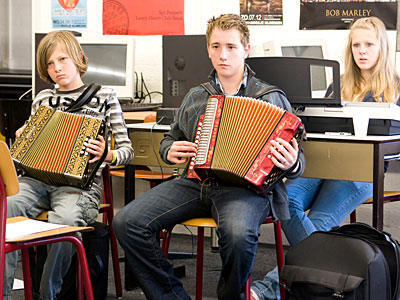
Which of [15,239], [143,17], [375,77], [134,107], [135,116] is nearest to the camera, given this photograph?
[15,239]

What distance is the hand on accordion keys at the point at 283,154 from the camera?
212 centimetres

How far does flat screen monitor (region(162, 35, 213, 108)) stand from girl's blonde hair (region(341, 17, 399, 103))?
76 cm

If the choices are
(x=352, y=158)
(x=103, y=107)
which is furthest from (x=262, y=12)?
(x=352, y=158)

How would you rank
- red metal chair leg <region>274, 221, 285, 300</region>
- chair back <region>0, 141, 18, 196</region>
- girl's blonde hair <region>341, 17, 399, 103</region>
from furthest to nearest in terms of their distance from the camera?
1. girl's blonde hair <region>341, 17, 399, 103</region>
2. red metal chair leg <region>274, 221, 285, 300</region>
3. chair back <region>0, 141, 18, 196</region>

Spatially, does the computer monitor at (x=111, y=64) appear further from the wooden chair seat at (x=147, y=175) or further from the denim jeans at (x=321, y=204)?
the denim jeans at (x=321, y=204)

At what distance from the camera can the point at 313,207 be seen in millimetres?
2713

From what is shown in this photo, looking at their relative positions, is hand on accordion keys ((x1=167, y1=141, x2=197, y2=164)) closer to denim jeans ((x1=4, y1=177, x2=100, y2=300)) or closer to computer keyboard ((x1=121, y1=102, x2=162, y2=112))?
denim jeans ((x1=4, y1=177, x2=100, y2=300))

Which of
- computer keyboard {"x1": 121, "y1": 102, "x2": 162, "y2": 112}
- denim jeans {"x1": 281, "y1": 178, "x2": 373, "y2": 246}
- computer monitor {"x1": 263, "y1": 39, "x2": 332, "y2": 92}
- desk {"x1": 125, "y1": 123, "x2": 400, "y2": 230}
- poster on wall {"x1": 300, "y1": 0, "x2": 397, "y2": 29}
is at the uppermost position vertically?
poster on wall {"x1": 300, "y1": 0, "x2": 397, "y2": 29}

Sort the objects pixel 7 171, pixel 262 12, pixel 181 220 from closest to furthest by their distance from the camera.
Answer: pixel 7 171, pixel 181 220, pixel 262 12

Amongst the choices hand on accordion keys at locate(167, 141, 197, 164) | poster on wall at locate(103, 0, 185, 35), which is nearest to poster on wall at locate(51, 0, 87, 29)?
poster on wall at locate(103, 0, 185, 35)

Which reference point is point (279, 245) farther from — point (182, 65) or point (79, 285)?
point (182, 65)

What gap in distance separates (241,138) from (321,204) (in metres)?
0.64

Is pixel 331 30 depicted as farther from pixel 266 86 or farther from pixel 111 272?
pixel 111 272

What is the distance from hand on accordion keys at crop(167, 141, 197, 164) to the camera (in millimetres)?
2291
